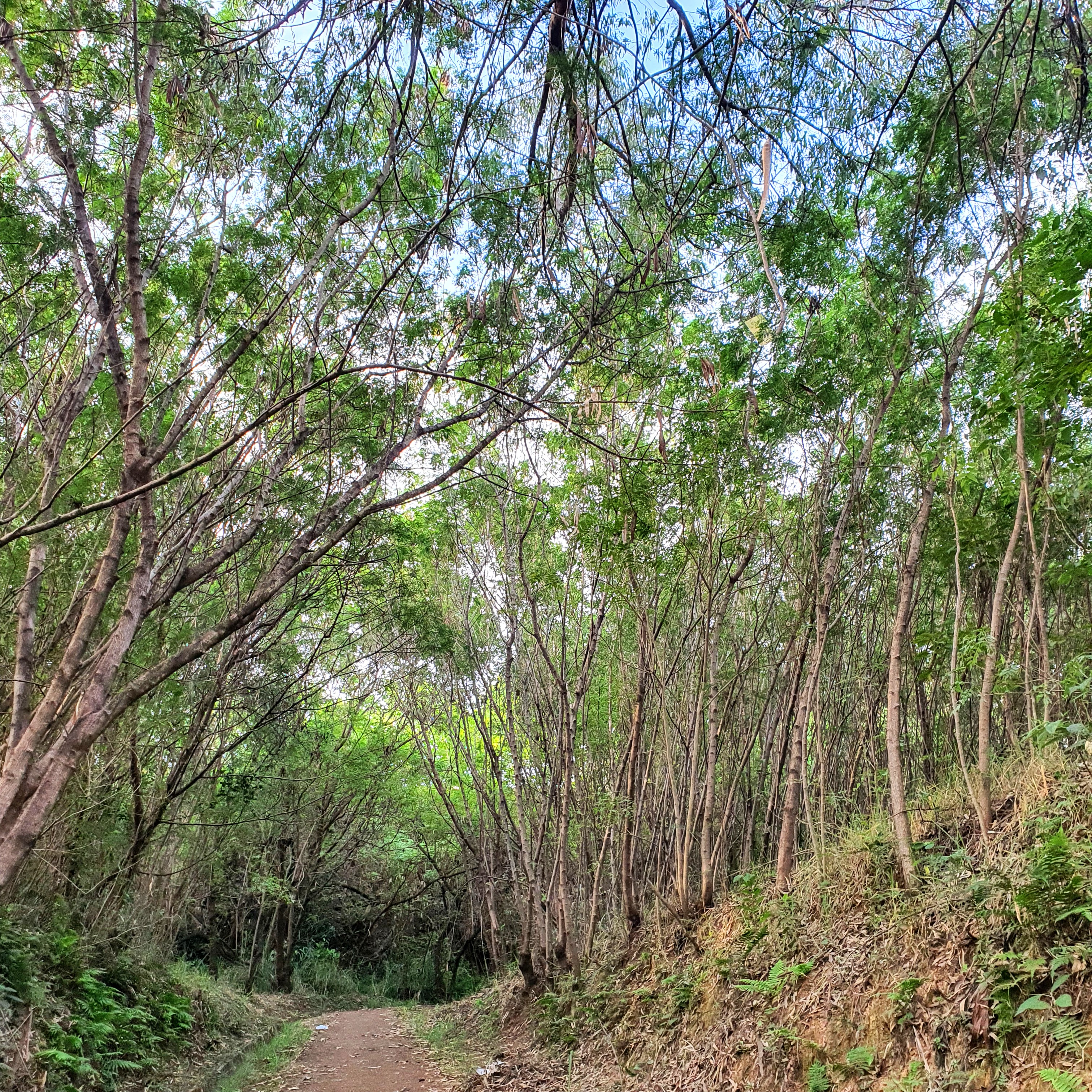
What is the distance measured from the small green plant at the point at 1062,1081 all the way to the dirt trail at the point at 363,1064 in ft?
16.1

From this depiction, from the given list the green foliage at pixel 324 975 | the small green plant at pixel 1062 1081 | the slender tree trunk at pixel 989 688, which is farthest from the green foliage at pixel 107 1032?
the green foliage at pixel 324 975

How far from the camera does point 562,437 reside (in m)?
5.59

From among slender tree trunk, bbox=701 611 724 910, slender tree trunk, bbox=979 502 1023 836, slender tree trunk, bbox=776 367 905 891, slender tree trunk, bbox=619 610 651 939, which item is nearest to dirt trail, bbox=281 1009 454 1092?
slender tree trunk, bbox=619 610 651 939

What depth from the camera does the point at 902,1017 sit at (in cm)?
291

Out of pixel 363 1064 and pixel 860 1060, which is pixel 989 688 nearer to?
pixel 860 1060

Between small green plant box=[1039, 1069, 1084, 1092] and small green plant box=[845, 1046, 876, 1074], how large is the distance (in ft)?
2.93

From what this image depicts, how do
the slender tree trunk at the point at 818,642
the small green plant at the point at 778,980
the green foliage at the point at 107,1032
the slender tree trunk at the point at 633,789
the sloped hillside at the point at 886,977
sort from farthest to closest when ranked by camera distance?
the slender tree trunk at the point at 633,789 → the green foliage at the point at 107,1032 → the slender tree trunk at the point at 818,642 → the small green plant at the point at 778,980 → the sloped hillside at the point at 886,977

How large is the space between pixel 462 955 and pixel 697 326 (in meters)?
14.9

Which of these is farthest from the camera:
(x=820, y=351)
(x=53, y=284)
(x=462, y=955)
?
(x=462, y=955)

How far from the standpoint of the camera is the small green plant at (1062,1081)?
2.10 m

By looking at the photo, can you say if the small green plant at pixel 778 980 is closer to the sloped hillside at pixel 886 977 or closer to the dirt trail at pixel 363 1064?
the sloped hillside at pixel 886 977

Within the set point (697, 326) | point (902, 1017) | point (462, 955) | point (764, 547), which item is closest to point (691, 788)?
point (764, 547)

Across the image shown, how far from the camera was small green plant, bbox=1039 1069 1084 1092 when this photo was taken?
210 centimetres

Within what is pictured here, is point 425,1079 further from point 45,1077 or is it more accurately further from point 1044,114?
point 1044,114
